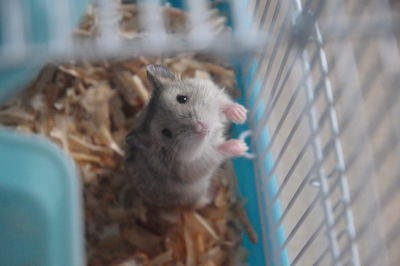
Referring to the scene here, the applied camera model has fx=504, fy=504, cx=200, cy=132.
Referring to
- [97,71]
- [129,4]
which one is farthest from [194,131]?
[129,4]

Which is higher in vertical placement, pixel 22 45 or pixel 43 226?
pixel 22 45

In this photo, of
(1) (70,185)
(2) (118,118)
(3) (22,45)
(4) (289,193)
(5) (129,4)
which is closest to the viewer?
(3) (22,45)

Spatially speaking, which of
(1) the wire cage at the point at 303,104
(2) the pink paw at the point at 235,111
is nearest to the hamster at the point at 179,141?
(2) the pink paw at the point at 235,111

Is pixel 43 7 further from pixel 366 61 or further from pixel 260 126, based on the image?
pixel 366 61

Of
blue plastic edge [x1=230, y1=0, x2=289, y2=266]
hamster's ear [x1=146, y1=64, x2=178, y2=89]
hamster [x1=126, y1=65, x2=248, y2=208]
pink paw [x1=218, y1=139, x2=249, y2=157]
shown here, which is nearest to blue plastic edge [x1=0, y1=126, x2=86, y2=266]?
hamster [x1=126, y1=65, x2=248, y2=208]

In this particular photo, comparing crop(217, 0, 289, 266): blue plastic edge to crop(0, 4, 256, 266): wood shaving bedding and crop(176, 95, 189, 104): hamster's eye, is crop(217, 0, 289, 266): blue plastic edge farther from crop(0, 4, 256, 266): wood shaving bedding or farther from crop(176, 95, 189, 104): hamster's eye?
crop(176, 95, 189, 104): hamster's eye

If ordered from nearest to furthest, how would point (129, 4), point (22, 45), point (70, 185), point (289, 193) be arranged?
point (22, 45) < point (70, 185) < point (289, 193) < point (129, 4)

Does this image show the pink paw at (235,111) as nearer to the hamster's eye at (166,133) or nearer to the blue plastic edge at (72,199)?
the hamster's eye at (166,133)
